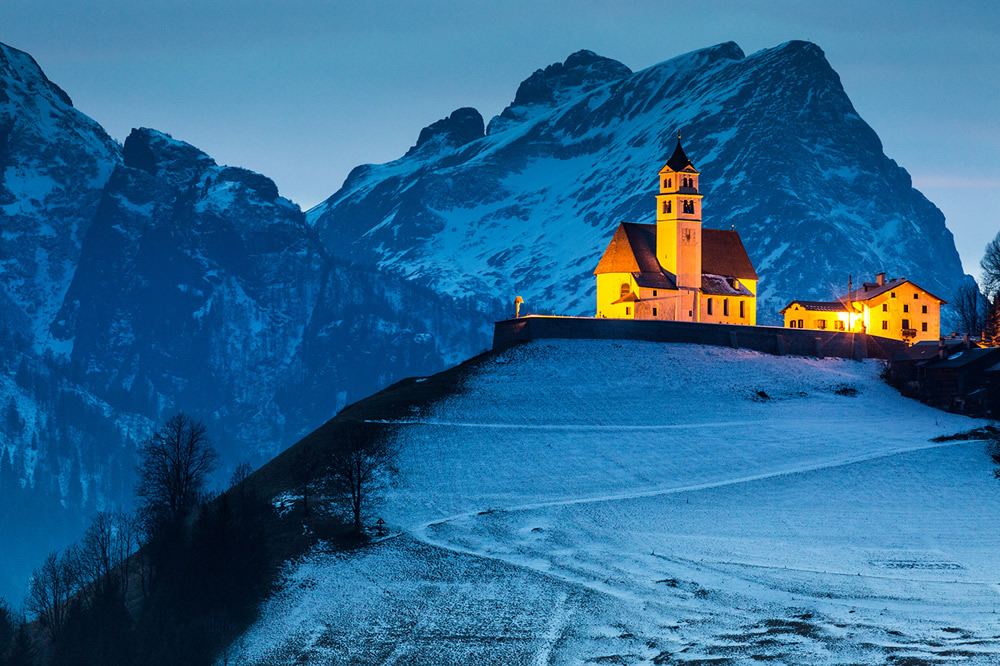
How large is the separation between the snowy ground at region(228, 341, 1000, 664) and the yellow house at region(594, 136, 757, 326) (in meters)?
11.8

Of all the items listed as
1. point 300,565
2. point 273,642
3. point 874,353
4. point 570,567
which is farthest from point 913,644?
point 874,353

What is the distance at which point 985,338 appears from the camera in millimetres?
176000

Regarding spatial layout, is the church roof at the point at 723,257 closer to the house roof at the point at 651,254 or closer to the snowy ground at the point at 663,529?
the house roof at the point at 651,254

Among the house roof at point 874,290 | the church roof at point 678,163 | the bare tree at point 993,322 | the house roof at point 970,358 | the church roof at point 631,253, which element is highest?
the church roof at point 678,163

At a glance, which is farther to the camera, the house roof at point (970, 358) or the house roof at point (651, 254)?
the house roof at point (651, 254)

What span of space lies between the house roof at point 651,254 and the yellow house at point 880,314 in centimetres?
857

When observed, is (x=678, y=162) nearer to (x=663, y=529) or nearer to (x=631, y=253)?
(x=631, y=253)

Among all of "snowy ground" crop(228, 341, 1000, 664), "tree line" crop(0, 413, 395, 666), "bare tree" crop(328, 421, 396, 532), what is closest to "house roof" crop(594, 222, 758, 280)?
"snowy ground" crop(228, 341, 1000, 664)

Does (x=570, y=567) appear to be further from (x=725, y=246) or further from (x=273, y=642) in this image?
(x=725, y=246)

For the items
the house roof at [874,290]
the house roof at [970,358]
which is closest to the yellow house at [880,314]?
the house roof at [874,290]

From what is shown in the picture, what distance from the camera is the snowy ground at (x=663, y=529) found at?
7744cm

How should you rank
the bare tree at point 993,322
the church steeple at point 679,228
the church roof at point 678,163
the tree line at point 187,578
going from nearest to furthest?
1. the tree line at point 187,578
2. the church steeple at point 679,228
3. the church roof at point 678,163
4. the bare tree at point 993,322

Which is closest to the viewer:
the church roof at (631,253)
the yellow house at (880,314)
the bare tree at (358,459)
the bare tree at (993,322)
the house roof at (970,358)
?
the bare tree at (358,459)

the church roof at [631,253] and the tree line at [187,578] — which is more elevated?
the church roof at [631,253]
